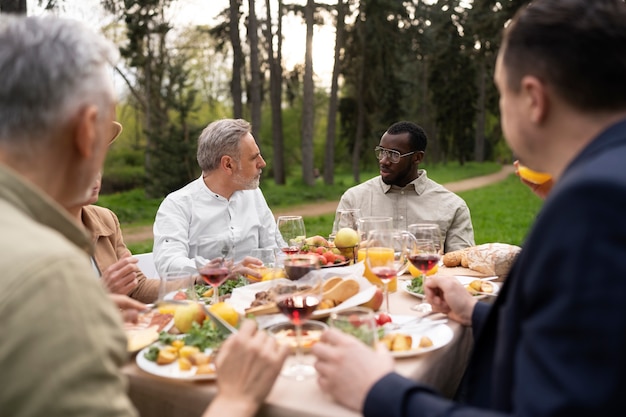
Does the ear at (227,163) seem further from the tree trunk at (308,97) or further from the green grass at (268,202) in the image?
the tree trunk at (308,97)

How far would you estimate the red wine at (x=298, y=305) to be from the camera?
1851 millimetres

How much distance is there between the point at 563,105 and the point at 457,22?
96.4 ft

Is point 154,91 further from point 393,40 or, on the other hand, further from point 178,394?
point 178,394

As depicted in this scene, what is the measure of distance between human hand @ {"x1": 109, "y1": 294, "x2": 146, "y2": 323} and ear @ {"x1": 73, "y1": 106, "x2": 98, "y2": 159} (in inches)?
37.2

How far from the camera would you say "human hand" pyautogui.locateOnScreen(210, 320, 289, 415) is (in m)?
1.54

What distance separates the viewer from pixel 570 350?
108 cm

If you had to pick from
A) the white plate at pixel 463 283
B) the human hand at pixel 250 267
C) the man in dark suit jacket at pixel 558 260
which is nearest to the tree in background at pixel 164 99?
the human hand at pixel 250 267

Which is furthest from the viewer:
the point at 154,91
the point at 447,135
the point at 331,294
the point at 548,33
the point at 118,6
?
the point at 447,135

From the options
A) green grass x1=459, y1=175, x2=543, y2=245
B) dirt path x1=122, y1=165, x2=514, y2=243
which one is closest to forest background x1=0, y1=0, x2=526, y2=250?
dirt path x1=122, y1=165, x2=514, y2=243

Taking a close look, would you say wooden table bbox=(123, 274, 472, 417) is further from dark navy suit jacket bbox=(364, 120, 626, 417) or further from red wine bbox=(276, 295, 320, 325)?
dark navy suit jacket bbox=(364, 120, 626, 417)

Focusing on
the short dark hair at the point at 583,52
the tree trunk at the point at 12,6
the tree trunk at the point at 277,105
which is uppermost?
the tree trunk at the point at 12,6

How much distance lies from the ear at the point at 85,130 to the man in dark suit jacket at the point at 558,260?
2.82 feet

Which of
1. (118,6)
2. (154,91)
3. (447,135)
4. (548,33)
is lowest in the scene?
(447,135)

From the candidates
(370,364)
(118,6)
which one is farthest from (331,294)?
(118,6)
